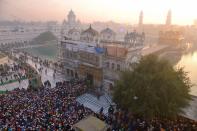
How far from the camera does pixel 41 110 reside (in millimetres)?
20250

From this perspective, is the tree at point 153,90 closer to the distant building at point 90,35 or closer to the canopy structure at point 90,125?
the canopy structure at point 90,125

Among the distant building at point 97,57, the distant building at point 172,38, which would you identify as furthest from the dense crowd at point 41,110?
the distant building at point 172,38

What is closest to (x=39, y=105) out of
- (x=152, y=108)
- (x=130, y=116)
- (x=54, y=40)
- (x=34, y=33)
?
(x=130, y=116)

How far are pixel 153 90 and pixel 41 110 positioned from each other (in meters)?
10.6

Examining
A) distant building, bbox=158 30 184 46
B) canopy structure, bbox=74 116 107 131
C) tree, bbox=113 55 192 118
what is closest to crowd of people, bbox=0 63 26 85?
canopy structure, bbox=74 116 107 131

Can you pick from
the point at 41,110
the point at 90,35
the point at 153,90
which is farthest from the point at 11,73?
the point at 153,90

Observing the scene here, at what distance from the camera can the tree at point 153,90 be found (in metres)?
19.3

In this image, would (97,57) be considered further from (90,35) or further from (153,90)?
(153,90)

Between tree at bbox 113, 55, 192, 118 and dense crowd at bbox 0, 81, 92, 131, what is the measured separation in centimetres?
480

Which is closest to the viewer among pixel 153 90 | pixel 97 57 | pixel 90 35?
pixel 153 90

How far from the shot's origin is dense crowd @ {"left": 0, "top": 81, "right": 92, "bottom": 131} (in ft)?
58.8

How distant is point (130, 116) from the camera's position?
2086cm

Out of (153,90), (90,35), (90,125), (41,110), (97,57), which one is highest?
(90,35)

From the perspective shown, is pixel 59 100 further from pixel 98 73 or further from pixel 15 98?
pixel 98 73
